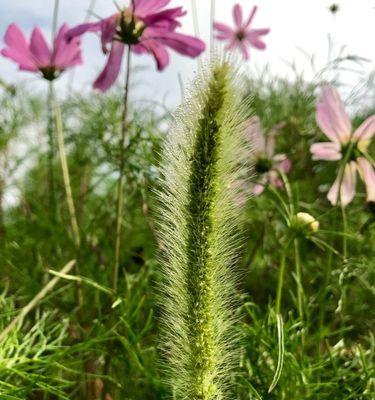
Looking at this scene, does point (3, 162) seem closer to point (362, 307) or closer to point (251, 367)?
point (362, 307)

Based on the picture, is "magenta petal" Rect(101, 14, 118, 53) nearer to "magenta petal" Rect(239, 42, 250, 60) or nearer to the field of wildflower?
the field of wildflower

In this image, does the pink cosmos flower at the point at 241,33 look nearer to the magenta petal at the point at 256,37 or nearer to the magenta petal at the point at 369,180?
the magenta petal at the point at 256,37

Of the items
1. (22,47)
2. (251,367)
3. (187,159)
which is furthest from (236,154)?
(22,47)

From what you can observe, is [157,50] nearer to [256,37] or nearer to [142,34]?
[142,34]

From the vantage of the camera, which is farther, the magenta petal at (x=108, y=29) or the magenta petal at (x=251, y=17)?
the magenta petal at (x=251, y=17)

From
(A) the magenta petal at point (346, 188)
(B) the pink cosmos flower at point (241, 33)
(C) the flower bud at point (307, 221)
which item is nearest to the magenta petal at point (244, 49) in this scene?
(B) the pink cosmos flower at point (241, 33)

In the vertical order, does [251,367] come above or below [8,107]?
below

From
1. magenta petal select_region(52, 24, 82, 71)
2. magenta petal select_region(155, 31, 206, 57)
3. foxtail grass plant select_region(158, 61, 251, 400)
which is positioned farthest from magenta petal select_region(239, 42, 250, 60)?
foxtail grass plant select_region(158, 61, 251, 400)
